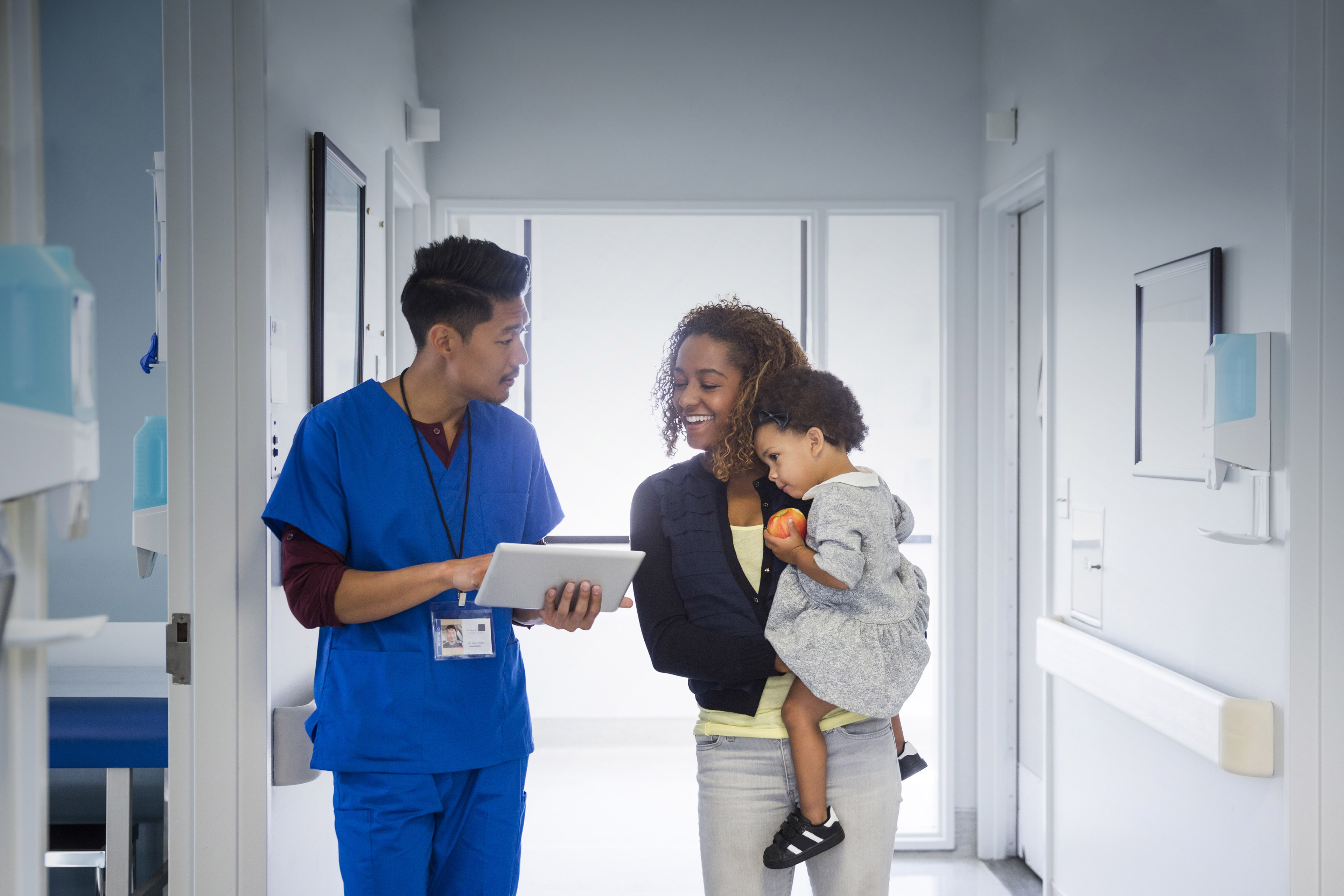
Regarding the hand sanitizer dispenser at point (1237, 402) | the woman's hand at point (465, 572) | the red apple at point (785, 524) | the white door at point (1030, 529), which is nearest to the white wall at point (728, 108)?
the white door at point (1030, 529)

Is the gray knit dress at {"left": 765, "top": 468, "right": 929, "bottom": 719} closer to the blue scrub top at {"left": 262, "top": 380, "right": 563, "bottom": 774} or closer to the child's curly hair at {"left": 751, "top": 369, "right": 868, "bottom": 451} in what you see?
the child's curly hair at {"left": 751, "top": 369, "right": 868, "bottom": 451}

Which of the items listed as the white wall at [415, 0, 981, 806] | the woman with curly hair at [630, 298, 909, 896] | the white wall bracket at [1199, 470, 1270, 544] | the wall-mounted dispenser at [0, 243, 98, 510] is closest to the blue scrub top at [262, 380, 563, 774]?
the woman with curly hair at [630, 298, 909, 896]

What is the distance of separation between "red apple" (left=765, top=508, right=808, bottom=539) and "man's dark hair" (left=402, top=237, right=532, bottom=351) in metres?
0.58

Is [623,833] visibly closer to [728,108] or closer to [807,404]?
[807,404]

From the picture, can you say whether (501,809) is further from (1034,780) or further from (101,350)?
(1034,780)

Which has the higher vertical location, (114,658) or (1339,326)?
(1339,326)

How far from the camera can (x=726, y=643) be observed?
1250 mm

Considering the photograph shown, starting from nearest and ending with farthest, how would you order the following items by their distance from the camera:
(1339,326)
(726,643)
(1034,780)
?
(726,643) < (1339,326) < (1034,780)

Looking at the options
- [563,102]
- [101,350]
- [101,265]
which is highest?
[563,102]

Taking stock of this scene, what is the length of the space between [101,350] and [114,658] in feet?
2.11

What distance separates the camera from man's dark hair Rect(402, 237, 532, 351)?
149cm

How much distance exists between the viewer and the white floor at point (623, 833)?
277 cm

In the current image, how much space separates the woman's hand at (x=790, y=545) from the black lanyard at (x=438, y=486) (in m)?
0.51

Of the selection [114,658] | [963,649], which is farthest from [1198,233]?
[114,658]
